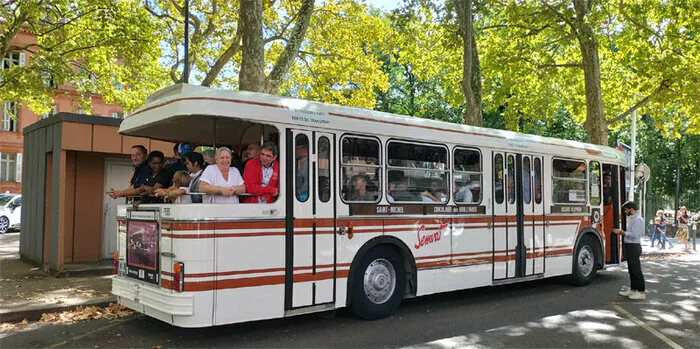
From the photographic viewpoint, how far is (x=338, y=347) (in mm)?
6090

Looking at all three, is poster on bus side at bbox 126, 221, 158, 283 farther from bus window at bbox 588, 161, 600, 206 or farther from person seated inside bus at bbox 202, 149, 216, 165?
bus window at bbox 588, 161, 600, 206

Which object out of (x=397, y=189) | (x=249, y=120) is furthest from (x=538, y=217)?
(x=249, y=120)

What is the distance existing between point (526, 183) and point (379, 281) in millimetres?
3725

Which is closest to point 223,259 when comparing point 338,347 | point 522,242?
point 338,347

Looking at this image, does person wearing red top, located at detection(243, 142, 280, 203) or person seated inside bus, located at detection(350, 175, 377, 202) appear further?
person seated inside bus, located at detection(350, 175, 377, 202)

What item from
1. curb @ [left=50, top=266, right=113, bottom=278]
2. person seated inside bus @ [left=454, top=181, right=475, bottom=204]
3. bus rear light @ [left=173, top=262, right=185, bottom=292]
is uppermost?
person seated inside bus @ [left=454, top=181, right=475, bottom=204]

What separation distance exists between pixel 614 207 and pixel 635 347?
5.98 metres

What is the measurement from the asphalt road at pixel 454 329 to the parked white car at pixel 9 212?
65.5 feet

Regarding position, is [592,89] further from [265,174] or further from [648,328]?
[265,174]

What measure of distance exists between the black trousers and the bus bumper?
7.46 meters

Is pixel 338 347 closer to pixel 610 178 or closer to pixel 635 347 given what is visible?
pixel 635 347

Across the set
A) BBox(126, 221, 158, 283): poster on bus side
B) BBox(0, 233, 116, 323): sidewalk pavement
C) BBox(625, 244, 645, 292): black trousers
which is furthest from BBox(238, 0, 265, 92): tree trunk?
BBox(625, 244, 645, 292): black trousers

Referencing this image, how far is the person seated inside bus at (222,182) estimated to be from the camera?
20.0ft

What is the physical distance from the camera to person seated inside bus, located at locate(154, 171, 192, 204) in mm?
6223
